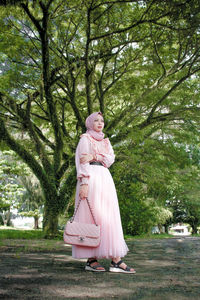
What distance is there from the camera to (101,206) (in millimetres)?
4039

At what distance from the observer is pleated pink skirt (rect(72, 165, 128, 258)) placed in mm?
3842

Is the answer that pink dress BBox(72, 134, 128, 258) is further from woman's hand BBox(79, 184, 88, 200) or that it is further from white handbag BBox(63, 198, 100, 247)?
white handbag BBox(63, 198, 100, 247)

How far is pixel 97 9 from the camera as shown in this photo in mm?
8547

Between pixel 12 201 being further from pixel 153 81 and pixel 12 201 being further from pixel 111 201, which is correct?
pixel 111 201

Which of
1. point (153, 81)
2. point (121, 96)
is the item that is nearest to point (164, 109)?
point (153, 81)

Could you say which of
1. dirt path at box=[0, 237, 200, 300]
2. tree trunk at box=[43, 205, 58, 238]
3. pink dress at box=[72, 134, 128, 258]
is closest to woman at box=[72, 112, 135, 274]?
pink dress at box=[72, 134, 128, 258]

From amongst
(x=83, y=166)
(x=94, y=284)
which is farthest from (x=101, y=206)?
(x=94, y=284)

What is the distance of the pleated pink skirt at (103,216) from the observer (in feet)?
12.6

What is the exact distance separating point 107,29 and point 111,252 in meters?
7.90

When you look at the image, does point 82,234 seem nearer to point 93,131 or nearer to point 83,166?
point 83,166

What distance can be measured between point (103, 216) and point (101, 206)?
0.13m

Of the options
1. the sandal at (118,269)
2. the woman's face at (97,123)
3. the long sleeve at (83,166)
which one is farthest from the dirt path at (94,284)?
the woman's face at (97,123)

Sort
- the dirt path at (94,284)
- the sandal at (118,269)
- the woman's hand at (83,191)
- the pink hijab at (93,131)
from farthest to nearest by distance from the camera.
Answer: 1. the pink hijab at (93,131)
2. the woman's hand at (83,191)
3. the sandal at (118,269)
4. the dirt path at (94,284)

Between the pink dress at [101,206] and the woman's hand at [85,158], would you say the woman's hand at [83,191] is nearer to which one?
the pink dress at [101,206]
